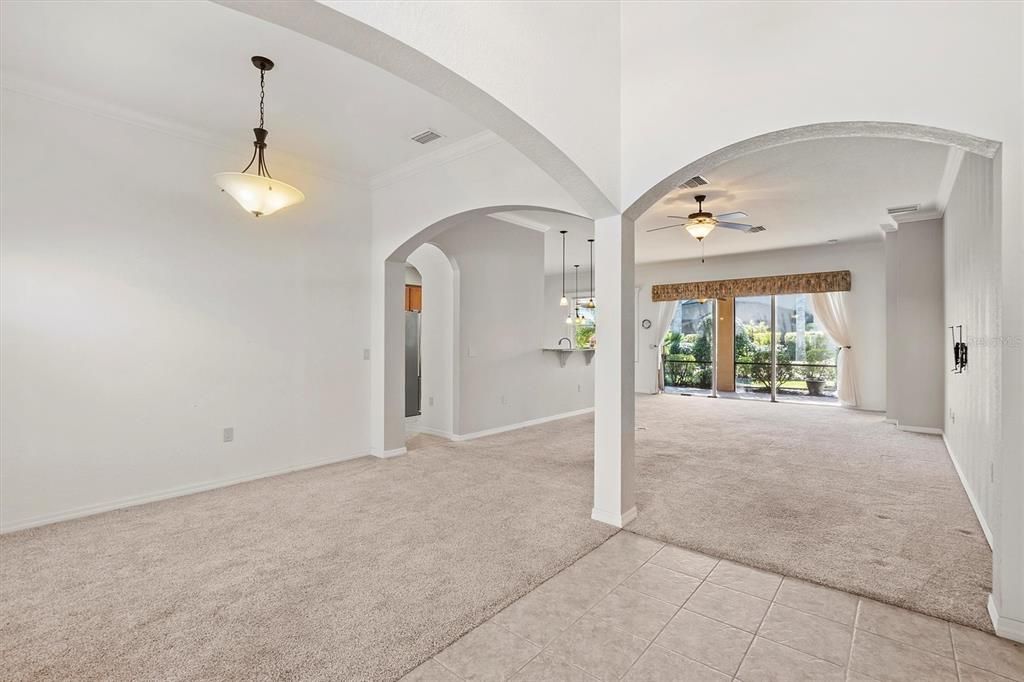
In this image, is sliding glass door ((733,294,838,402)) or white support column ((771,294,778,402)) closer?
sliding glass door ((733,294,838,402))

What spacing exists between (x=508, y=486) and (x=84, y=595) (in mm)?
2682

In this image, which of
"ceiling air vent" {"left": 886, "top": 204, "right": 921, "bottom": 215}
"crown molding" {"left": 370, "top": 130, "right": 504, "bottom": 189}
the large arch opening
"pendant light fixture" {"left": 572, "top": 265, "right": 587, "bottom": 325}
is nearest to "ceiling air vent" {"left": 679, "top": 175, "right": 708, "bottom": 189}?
the large arch opening

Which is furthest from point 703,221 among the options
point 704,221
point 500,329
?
point 500,329

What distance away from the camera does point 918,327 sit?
6.15 meters

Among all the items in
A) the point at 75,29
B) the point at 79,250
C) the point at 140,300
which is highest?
the point at 75,29

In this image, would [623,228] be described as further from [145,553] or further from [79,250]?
[79,250]

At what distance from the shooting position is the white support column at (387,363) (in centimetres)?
493

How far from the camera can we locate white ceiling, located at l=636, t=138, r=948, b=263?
4242mm

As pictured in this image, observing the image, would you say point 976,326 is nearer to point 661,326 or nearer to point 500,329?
point 500,329

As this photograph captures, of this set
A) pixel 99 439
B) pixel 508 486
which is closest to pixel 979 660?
pixel 508 486

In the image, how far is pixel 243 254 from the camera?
4125 millimetres

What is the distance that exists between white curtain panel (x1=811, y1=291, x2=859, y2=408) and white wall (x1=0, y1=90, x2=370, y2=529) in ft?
→ 27.5

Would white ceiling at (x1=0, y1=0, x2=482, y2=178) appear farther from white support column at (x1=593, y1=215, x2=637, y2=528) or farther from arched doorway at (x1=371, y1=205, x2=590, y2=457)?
white support column at (x1=593, y1=215, x2=637, y2=528)

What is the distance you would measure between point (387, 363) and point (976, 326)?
16.5 feet
